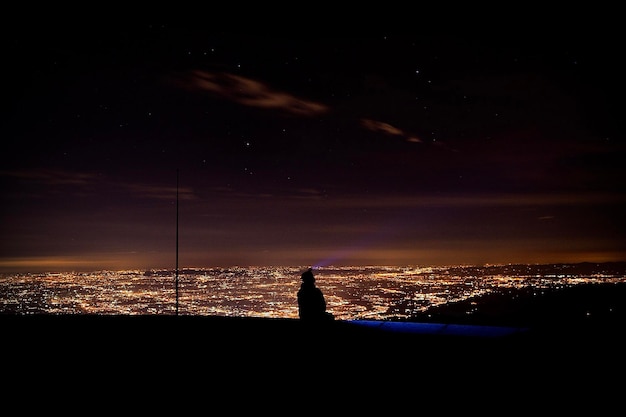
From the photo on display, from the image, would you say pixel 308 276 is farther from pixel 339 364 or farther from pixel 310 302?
pixel 339 364

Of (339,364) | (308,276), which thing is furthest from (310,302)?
(339,364)

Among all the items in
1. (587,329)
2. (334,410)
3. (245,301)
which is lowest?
(245,301)

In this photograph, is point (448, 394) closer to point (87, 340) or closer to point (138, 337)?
point (138, 337)

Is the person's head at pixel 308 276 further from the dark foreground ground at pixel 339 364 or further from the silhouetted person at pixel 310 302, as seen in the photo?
the dark foreground ground at pixel 339 364

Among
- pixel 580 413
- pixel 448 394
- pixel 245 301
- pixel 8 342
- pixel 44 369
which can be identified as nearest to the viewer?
pixel 580 413

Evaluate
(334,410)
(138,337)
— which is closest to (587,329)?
(334,410)

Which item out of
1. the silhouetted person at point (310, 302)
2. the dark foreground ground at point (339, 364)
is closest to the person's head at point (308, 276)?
the silhouetted person at point (310, 302)

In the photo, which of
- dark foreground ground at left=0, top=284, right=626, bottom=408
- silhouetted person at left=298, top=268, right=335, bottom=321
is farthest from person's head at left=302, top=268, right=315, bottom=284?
dark foreground ground at left=0, top=284, right=626, bottom=408

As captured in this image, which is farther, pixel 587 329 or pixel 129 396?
pixel 587 329

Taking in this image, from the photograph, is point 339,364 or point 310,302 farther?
point 310,302
